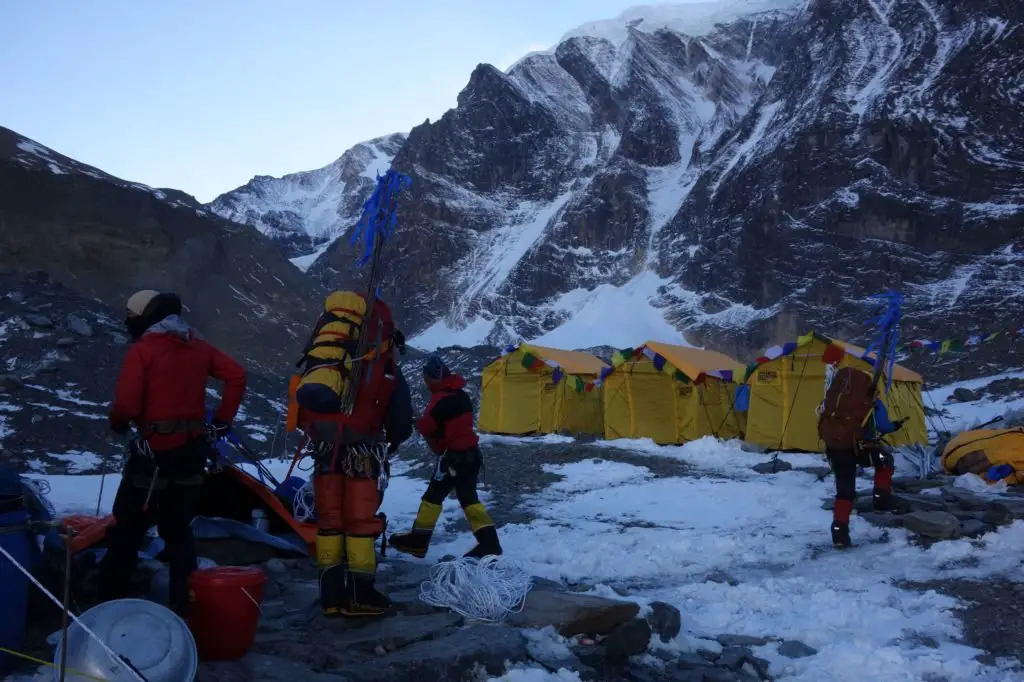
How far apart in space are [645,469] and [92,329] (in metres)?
16.3

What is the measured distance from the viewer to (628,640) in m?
3.57

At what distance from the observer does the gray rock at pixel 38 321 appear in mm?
19281

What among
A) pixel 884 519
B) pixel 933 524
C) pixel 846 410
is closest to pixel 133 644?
pixel 933 524

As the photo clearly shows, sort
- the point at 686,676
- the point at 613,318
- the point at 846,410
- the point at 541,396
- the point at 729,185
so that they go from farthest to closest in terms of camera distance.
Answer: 1. the point at 613,318
2. the point at 729,185
3. the point at 541,396
4. the point at 846,410
5. the point at 686,676

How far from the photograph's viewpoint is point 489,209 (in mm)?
104875

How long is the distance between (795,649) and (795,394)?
11.1 meters

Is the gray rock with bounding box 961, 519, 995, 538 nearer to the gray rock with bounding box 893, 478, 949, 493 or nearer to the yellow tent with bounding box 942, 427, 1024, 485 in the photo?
the gray rock with bounding box 893, 478, 949, 493

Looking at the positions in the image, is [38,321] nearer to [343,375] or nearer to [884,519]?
A: [343,375]

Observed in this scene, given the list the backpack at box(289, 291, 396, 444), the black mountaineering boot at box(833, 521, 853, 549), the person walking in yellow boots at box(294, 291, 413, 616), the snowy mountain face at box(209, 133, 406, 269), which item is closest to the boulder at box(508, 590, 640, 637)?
the person walking in yellow boots at box(294, 291, 413, 616)

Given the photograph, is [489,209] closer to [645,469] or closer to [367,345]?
[645,469]

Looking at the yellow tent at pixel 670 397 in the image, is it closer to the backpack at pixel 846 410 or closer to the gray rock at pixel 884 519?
the backpack at pixel 846 410

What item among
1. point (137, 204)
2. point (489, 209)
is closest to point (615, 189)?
point (489, 209)

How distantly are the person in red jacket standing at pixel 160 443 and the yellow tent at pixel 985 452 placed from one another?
8763 millimetres

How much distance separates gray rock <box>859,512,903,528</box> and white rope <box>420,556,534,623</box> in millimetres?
4007
